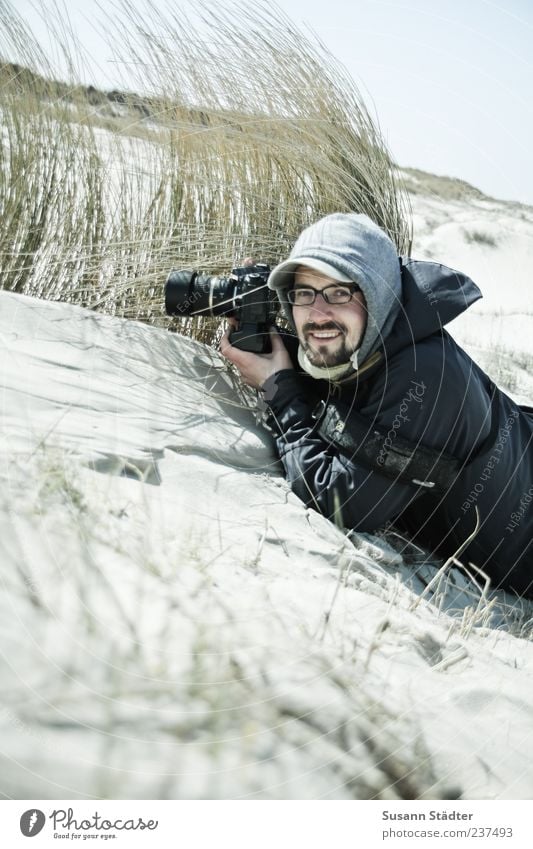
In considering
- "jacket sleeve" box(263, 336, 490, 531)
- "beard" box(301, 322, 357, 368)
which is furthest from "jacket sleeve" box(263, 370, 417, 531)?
"beard" box(301, 322, 357, 368)

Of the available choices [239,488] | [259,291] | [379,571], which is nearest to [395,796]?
[379,571]

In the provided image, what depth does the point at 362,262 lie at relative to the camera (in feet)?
6.08

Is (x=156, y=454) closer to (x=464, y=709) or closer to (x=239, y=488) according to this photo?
(x=239, y=488)

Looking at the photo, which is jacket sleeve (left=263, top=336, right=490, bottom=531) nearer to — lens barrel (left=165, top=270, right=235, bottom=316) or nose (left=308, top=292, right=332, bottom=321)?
nose (left=308, top=292, right=332, bottom=321)

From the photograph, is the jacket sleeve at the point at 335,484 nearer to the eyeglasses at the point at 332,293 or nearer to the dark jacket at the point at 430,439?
the dark jacket at the point at 430,439

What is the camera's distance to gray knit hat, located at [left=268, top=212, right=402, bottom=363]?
1.84 meters

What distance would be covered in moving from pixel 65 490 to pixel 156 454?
→ 386 mm

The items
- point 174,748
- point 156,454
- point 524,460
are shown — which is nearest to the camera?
point 174,748

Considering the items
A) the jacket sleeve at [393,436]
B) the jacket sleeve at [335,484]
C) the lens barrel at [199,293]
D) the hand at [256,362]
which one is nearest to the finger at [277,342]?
the hand at [256,362]

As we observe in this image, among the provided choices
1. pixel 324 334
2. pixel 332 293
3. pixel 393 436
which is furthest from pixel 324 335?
pixel 393 436

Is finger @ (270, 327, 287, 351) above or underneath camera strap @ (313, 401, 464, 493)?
above

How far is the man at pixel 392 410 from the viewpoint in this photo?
183 cm
